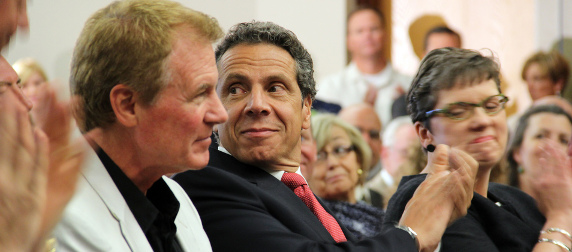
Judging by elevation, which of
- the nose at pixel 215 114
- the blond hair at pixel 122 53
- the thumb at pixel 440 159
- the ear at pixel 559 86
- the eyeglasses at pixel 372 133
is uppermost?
the blond hair at pixel 122 53

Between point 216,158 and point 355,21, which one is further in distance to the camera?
point 355,21

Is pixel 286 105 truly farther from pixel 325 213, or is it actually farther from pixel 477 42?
pixel 477 42

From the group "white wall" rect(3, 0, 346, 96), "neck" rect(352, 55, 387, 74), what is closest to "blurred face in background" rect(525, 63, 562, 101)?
"neck" rect(352, 55, 387, 74)

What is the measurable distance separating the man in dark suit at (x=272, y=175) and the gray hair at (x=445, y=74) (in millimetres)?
234

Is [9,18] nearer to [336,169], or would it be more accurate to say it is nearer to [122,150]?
[122,150]

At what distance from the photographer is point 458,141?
2020mm

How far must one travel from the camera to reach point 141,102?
4.91 ft

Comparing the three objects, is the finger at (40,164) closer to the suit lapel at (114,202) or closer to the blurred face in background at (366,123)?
the suit lapel at (114,202)

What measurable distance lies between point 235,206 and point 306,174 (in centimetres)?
127

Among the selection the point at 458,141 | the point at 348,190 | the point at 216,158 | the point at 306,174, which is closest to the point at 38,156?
the point at 216,158

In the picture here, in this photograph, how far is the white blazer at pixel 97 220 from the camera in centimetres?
132

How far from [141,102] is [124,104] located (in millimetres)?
37

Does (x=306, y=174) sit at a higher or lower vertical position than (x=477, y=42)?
higher

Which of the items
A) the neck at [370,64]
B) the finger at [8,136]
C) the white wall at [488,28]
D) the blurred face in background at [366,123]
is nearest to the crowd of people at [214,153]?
the finger at [8,136]
